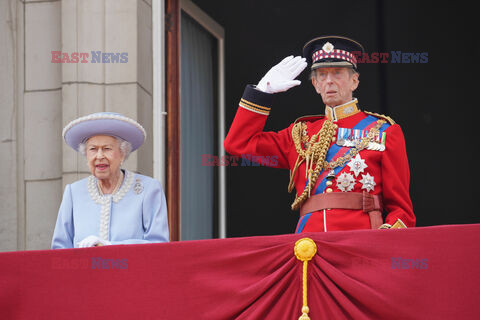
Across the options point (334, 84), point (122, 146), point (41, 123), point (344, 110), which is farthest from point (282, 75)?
point (41, 123)

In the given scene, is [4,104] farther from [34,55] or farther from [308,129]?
[308,129]

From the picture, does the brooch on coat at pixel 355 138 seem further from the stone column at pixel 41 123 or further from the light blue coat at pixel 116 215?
the stone column at pixel 41 123

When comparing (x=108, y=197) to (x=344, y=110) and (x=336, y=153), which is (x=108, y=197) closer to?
(x=336, y=153)

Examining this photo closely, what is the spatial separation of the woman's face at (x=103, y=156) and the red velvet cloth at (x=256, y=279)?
2.19ft

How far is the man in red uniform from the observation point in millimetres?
4539

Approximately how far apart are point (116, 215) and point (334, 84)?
1.37 m

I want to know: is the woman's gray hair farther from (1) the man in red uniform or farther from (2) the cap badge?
(2) the cap badge

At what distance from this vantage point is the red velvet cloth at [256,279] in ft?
12.4

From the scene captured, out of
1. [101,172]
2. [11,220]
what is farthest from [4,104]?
[101,172]

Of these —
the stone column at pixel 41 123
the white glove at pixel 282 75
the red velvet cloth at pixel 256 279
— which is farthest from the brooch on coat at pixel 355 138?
the stone column at pixel 41 123

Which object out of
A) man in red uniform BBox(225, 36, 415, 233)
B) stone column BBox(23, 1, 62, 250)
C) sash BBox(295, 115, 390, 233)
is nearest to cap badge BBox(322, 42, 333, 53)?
man in red uniform BBox(225, 36, 415, 233)

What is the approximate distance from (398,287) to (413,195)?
5462 mm

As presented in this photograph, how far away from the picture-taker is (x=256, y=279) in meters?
4.03

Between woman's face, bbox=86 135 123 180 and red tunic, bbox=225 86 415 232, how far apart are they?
65 centimetres
